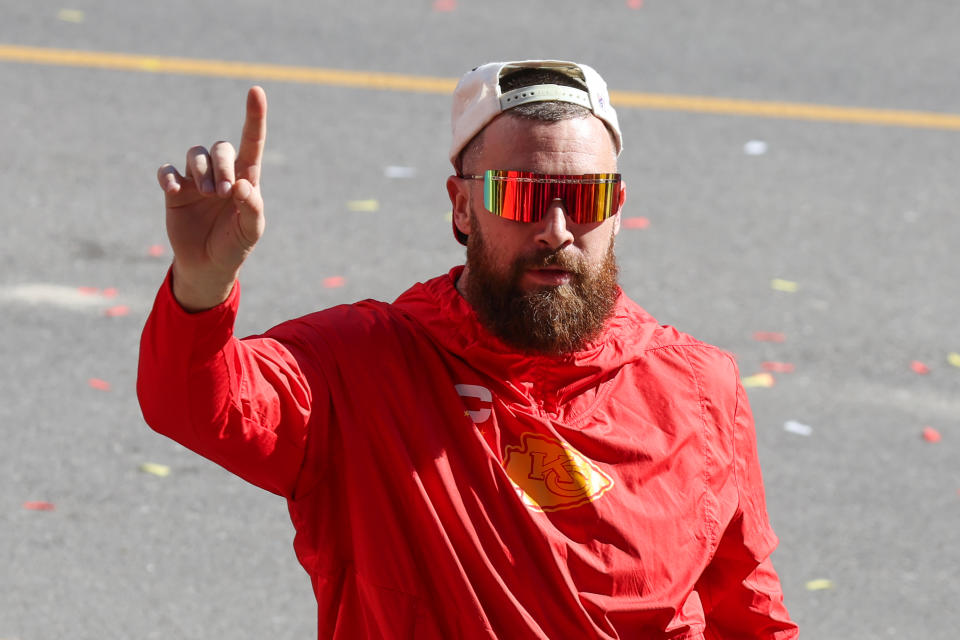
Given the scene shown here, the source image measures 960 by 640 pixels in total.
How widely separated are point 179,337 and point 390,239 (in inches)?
196

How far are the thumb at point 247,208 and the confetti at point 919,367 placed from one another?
16.3 ft

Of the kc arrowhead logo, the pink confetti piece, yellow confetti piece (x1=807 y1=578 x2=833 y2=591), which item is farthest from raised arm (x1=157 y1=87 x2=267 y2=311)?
the pink confetti piece

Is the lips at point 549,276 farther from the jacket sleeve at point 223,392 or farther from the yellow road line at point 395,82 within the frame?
the yellow road line at point 395,82

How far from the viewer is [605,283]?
10.0 ft

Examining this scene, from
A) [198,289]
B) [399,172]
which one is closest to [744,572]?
[198,289]

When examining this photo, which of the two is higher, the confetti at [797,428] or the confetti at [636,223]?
the confetti at [636,223]

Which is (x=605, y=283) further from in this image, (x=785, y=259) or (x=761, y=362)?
(x=785, y=259)

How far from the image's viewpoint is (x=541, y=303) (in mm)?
2947

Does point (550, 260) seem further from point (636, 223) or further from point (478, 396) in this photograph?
point (636, 223)

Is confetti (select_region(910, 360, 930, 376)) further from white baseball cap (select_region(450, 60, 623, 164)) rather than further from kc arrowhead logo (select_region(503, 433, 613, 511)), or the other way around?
kc arrowhead logo (select_region(503, 433, 613, 511))

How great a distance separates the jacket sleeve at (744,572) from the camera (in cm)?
313

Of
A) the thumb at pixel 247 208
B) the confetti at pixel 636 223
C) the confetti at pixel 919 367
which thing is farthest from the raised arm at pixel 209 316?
the confetti at pixel 636 223

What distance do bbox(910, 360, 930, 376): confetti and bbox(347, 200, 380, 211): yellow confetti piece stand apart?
9.67 feet

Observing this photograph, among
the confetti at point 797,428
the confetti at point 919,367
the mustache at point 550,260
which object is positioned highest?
the mustache at point 550,260
